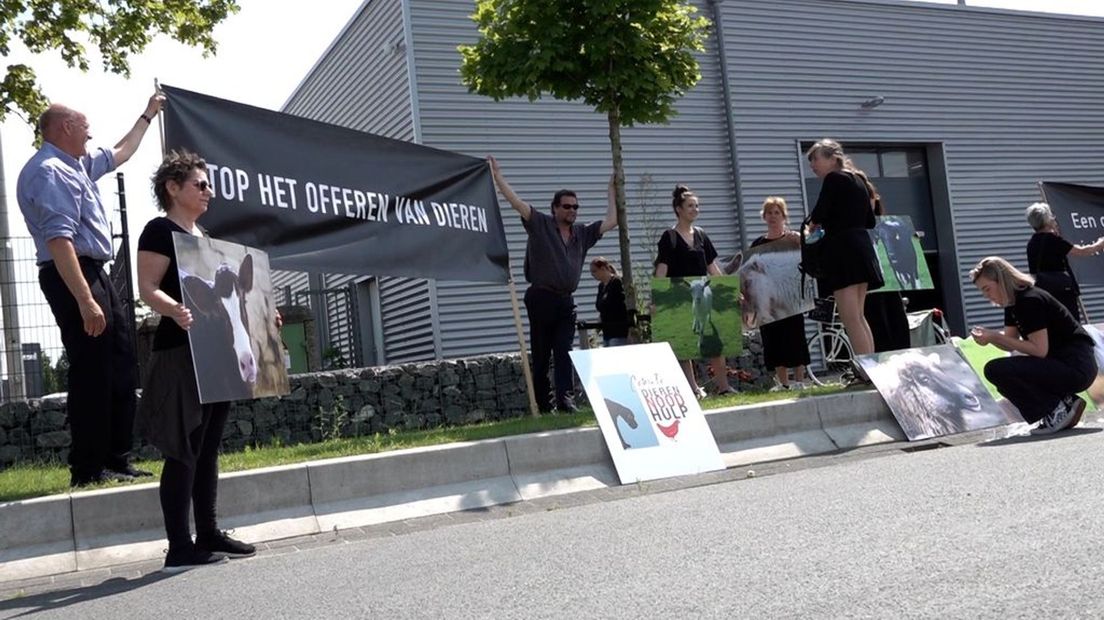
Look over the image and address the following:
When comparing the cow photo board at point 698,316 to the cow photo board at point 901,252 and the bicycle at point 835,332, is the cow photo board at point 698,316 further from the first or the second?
the cow photo board at point 901,252

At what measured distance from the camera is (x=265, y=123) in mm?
7762

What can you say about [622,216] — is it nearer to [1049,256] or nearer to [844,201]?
[844,201]

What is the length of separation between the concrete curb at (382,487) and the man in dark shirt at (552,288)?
5.76 ft

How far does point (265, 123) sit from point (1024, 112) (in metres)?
19.3

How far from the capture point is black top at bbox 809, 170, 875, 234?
872cm

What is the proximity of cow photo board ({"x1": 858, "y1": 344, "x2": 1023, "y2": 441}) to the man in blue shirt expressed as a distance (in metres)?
5.28

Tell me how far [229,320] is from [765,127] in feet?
51.9

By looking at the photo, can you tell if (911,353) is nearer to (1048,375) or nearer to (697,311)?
(1048,375)

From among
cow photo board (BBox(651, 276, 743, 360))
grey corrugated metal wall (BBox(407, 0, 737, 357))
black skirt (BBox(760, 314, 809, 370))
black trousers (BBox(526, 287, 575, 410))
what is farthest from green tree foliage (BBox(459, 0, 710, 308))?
grey corrugated metal wall (BBox(407, 0, 737, 357))

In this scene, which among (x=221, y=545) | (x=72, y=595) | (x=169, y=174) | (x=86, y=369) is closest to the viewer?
(x=72, y=595)

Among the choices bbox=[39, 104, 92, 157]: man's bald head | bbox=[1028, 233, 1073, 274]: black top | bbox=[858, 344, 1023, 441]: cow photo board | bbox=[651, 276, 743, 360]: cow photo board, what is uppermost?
bbox=[39, 104, 92, 157]: man's bald head

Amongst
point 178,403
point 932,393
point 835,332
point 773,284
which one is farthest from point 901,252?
point 178,403

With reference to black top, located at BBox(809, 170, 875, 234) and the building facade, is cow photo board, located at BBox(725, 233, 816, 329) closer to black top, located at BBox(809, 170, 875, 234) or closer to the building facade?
black top, located at BBox(809, 170, 875, 234)

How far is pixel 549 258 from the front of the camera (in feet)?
29.5
